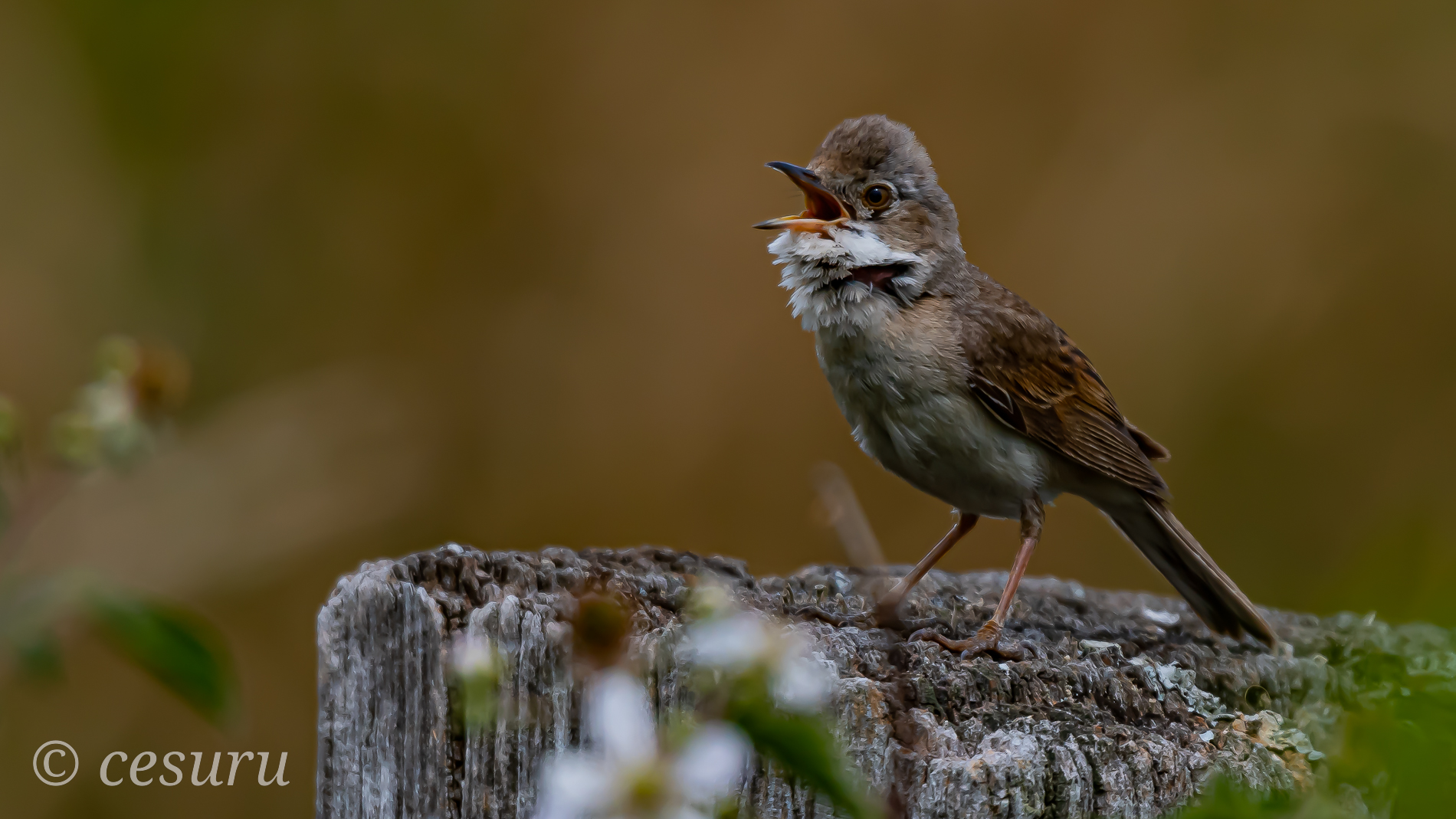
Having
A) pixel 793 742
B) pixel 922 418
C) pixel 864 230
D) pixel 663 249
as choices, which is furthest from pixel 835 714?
pixel 663 249

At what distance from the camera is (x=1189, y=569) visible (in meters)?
4.59

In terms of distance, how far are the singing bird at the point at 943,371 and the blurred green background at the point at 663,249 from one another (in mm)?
2191

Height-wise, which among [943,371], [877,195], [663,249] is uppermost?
[663,249]

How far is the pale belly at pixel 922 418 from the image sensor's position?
4.17 m

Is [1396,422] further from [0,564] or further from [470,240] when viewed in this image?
[0,564]

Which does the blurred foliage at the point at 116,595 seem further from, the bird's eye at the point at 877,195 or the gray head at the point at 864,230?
the bird's eye at the point at 877,195

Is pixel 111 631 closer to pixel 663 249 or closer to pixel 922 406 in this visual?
pixel 922 406

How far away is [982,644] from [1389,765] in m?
1.85

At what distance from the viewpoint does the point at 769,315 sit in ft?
23.6

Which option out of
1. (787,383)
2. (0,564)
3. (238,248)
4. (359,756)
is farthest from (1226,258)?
(0,564)

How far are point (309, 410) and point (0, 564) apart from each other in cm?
510

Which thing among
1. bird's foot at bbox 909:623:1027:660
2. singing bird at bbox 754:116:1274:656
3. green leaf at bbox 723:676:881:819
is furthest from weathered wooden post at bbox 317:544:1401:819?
green leaf at bbox 723:676:881:819

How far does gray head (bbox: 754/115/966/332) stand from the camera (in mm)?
4234

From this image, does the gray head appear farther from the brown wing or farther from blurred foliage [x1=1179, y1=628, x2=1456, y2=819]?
blurred foliage [x1=1179, y1=628, x2=1456, y2=819]
